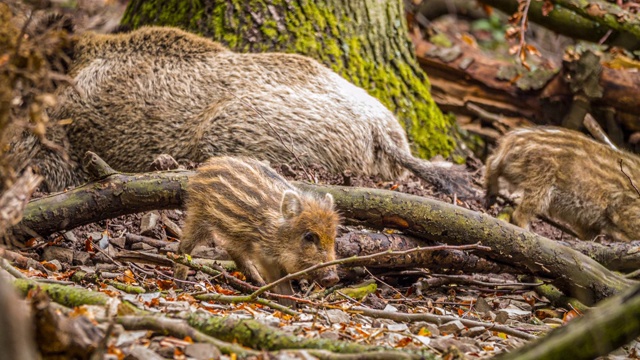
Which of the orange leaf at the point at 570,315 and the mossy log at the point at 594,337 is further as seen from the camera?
the orange leaf at the point at 570,315

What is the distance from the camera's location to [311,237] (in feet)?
16.2

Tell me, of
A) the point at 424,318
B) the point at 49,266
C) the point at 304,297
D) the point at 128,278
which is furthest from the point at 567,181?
the point at 49,266

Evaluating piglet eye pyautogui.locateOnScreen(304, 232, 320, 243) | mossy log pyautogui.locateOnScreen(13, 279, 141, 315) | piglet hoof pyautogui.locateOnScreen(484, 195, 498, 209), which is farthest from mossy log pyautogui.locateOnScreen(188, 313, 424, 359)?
piglet hoof pyautogui.locateOnScreen(484, 195, 498, 209)

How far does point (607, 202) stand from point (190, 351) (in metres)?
5.19

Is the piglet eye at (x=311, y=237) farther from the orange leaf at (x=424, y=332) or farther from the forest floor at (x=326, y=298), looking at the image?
the orange leaf at (x=424, y=332)

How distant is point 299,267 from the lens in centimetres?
490

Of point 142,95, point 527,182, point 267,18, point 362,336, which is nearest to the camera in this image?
point 362,336

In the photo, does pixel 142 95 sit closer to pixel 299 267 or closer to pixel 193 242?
pixel 193 242

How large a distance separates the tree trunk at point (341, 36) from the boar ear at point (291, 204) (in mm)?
3780

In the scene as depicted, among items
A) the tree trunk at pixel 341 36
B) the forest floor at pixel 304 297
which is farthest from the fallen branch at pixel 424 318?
the tree trunk at pixel 341 36

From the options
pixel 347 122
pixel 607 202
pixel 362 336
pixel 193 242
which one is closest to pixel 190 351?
pixel 362 336

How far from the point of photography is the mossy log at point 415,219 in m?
5.06

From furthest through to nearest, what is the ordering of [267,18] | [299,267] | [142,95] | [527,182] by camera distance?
[267,18] < [142,95] < [527,182] < [299,267]

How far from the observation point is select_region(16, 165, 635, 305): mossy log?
506 centimetres
